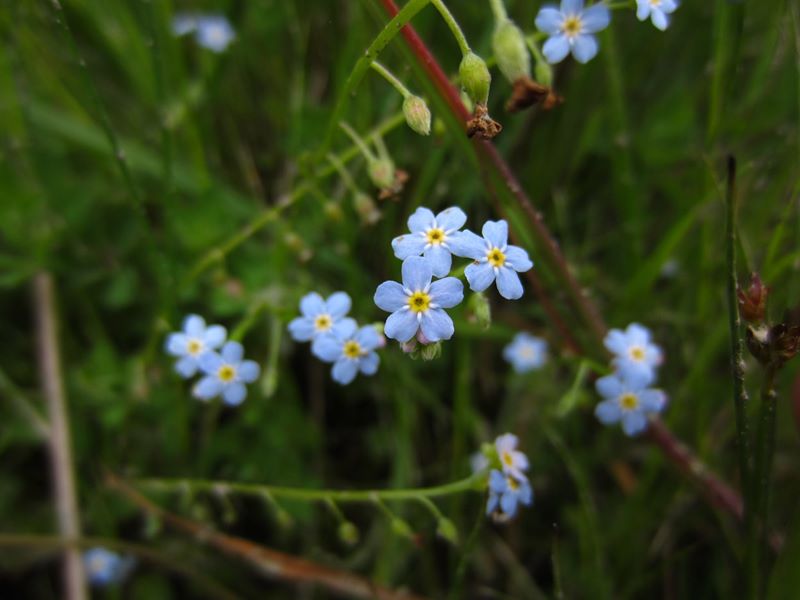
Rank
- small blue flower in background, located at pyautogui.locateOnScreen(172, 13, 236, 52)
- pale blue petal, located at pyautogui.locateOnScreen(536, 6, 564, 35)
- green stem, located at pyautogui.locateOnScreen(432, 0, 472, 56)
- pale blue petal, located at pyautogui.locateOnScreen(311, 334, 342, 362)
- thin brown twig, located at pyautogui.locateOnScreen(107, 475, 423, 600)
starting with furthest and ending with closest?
small blue flower in background, located at pyautogui.locateOnScreen(172, 13, 236, 52)
thin brown twig, located at pyautogui.locateOnScreen(107, 475, 423, 600)
pale blue petal, located at pyautogui.locateOnScreen(311, 334, 342, 362)
pale blue petal, located at pyautogui.locateOnScreen(536, 6, 564, 35)
green stem, located at pyautogui.locateOnScreen(432, 0, 472, 56)

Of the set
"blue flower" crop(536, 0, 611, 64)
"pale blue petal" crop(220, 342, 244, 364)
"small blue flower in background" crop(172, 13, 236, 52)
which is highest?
"small blue flower in background" crop(172, 13, 236, 52)

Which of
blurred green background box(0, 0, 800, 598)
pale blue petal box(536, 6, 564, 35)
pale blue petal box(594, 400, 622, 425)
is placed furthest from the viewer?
blurred green background box(0, 0, 800, 598)

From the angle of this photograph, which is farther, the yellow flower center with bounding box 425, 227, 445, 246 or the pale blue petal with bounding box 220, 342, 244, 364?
the pale blue petal with bounding box 220, 342, 244, 364

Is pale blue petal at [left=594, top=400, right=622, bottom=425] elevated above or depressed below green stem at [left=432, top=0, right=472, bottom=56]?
below

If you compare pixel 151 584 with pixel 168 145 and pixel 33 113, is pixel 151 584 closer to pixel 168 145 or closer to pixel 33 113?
pixel 168 145

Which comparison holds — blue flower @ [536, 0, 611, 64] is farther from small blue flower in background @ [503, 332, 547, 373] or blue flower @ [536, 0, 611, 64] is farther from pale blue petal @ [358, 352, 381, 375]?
small blue flower in background @ [503, 332, 547, 373]

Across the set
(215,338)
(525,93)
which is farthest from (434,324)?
(215,338)

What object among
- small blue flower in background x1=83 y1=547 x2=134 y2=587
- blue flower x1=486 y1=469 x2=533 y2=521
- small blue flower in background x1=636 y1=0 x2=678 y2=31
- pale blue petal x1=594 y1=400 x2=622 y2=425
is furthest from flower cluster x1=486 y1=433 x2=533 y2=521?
small blue flower in background x1=83 y1=547 x2=134 y2=587

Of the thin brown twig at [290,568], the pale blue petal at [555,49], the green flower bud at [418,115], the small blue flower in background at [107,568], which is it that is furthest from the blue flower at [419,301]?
the small blue flower in background at [107,568]
